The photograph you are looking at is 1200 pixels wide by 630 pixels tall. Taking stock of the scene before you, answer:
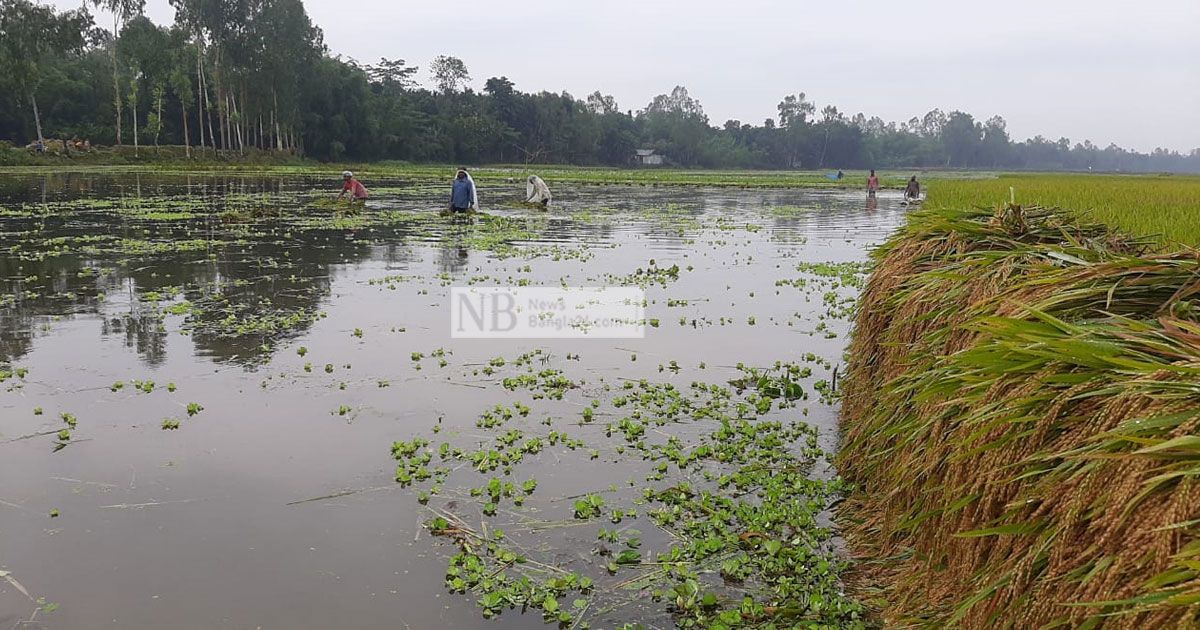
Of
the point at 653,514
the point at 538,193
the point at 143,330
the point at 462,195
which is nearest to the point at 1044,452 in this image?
the point at 653,514

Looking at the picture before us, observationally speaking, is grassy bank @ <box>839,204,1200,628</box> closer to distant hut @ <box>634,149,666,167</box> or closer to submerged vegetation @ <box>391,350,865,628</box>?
submerged vegetation @ <box>391,350,865,628</box>

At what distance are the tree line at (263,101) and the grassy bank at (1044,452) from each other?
66.1 m

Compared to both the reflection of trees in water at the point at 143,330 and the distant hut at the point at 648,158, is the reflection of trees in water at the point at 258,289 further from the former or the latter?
the distant hut at the point at 648,158

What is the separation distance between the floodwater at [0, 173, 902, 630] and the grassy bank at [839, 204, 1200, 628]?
146 centimetres

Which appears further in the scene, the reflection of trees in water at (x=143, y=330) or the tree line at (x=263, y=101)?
the tree line at (x=263, y=101)

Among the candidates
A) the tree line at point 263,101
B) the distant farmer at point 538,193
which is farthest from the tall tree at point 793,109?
the distant farmer at point 538,193

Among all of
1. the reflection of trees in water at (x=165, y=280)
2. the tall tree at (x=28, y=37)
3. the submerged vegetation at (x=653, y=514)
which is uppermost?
the tall tree at (x=28, y=37)

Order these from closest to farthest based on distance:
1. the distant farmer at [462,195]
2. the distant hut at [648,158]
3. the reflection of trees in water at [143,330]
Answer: the reflection of trees in water at [143,330] → the distant farmer at [462,195] → the distant hut at [648,158]

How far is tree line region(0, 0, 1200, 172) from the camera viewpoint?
61188 mm

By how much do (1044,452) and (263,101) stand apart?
7244 cm

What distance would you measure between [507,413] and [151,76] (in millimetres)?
70153

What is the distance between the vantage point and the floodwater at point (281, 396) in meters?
4.18

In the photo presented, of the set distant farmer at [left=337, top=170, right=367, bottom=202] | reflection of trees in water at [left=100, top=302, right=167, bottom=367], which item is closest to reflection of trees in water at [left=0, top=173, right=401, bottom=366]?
reflection of trees in water at [left=100, top=302, right=167, bottom=367]

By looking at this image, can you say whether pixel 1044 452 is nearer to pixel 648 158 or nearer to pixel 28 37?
pixel 28 37
